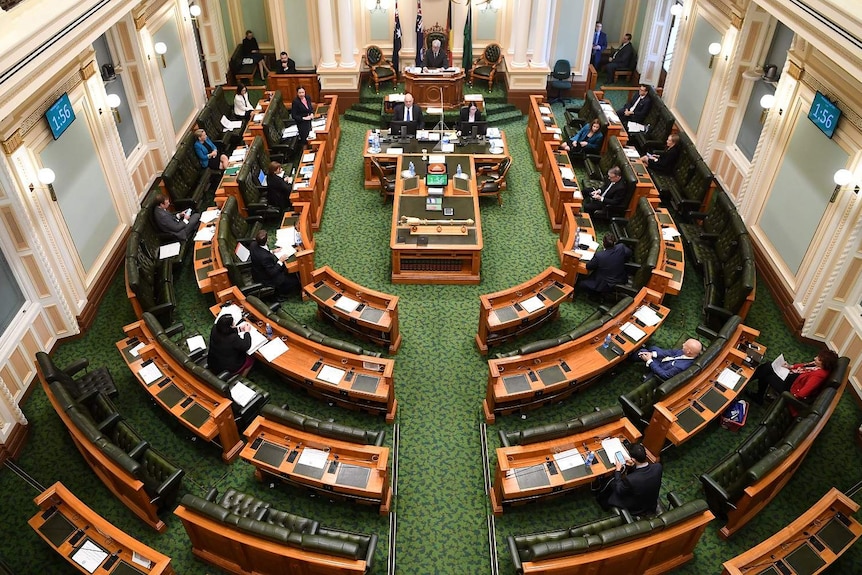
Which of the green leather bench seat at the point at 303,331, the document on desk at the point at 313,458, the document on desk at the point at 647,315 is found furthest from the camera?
the document on desk at the point at 647,315

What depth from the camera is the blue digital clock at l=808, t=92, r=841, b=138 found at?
336 inches

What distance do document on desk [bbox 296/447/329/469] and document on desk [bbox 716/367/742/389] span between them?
4.98 metres

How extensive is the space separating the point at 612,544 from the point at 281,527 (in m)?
3.28

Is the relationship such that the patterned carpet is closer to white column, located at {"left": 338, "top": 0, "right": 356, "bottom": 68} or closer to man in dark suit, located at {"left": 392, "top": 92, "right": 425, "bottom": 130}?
man in dark suit, located at {"left": 392, "top": 92, "right": 425, "bottom": 130}

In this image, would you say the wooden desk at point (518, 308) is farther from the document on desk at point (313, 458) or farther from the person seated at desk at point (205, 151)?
the person seated at desk at point (205, 151)

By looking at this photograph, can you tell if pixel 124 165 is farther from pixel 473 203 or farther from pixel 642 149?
pixel 642 149

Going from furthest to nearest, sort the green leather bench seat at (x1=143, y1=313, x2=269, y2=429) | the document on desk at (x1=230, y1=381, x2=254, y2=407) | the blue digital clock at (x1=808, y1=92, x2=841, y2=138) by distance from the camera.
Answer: the blue digital clock at (x1=808, y1=92, x2=841, y2=138), the document on desk at (x1=230, y1=381, x2=254, y2=407), the green leather bench seat at (x1=143, y1=313, x2=269, y2=429)

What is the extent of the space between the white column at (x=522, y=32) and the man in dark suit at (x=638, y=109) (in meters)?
2.81

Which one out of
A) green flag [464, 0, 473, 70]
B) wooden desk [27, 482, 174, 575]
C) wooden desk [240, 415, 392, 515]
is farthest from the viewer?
green flag [464, 0, 473, 70]

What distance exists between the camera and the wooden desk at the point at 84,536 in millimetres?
5973

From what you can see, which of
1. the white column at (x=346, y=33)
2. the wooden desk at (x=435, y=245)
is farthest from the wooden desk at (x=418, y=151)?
the white column at (x=346, y=33)

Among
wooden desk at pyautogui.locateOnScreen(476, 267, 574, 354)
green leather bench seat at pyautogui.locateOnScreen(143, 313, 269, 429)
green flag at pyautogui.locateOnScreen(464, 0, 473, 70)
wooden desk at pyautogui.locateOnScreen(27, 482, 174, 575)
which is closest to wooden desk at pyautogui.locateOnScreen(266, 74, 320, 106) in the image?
green flag at pyautogui.locateOnScreen(464, 0, 473, 70)

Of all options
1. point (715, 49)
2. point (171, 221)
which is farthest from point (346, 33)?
point (715, 49)

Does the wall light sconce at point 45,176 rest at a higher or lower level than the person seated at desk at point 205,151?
higher
